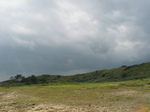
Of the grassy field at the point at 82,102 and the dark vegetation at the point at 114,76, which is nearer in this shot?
the grassy field at the point at 82,102

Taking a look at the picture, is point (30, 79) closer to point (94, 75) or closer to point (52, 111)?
point (94, 75)

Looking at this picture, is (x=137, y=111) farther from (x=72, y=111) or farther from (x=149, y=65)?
(x=149, y=65)

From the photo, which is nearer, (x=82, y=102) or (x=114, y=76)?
(x=82, y=102)

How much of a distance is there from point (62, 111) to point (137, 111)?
369 inches

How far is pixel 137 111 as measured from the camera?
2123cm

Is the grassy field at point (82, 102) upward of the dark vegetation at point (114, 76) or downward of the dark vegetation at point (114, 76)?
downward

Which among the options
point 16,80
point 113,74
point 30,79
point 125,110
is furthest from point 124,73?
point 125,110

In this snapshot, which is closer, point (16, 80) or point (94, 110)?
point (94, 110)

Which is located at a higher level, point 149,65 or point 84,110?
point 149,65

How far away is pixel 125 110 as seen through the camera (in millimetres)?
22031

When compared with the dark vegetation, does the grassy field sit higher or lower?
lower

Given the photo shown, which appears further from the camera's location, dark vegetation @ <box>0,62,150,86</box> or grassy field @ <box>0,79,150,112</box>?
dark vegetation @ <box>0,62,150,86</box>

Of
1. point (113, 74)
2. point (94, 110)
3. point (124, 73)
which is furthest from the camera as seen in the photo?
point (113, 74)

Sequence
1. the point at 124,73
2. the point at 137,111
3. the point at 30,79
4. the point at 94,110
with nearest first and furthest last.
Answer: the point at 137,111 < the point at 94,110 < the point at 124,73 < the point at 30,79
